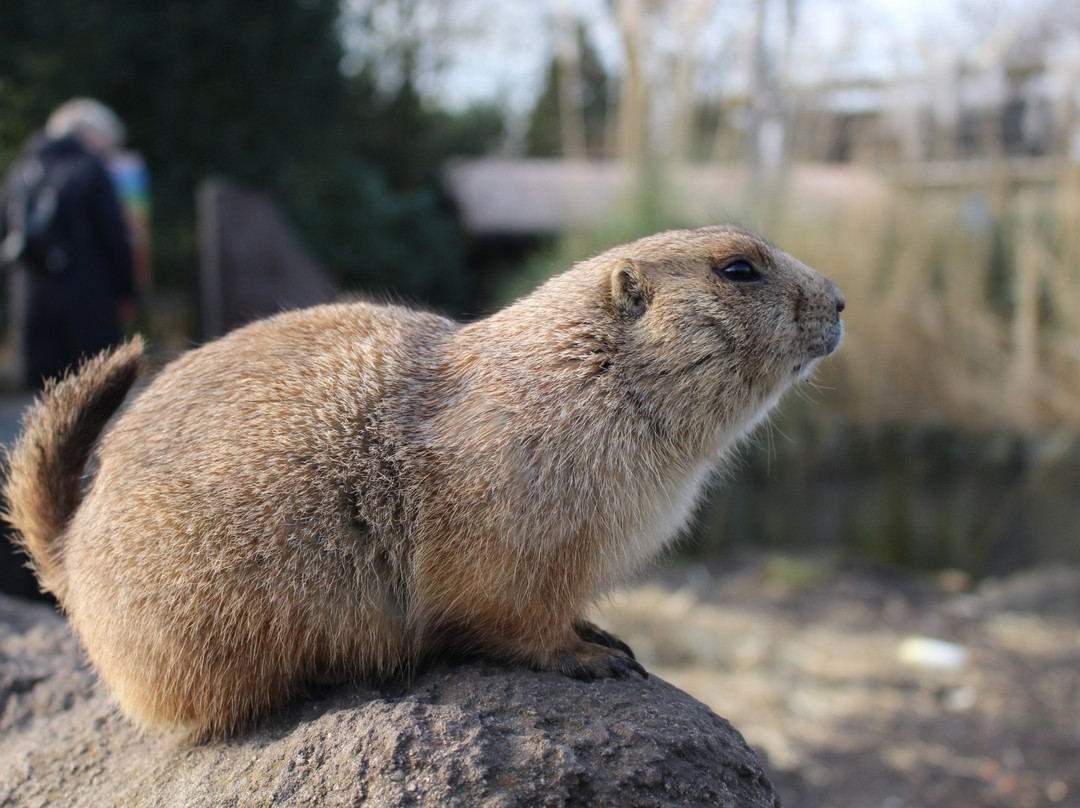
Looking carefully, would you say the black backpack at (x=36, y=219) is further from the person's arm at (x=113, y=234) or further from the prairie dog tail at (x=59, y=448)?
the prairie dog tail at (x=59, y=448)

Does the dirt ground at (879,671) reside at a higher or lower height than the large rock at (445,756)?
lower

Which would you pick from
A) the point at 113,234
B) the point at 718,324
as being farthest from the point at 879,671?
the point at 113,234

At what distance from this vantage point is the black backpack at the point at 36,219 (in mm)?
7727

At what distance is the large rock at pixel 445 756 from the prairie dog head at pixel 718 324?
0.87 metres

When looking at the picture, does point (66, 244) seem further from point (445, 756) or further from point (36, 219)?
point (445, 756)

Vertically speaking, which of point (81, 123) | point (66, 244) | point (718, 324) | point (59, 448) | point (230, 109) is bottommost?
point (59, 448)

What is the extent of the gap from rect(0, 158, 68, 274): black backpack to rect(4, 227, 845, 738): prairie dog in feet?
17.7

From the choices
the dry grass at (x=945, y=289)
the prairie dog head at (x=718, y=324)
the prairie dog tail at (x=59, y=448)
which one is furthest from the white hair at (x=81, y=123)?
the prairie dog head at (x=718, y=324)

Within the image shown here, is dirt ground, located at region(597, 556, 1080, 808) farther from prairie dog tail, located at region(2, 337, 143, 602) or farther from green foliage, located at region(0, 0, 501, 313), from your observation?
green foliage, located at region(0, 0, 501, 313)

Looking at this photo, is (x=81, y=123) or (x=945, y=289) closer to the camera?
(x=81, y=123)

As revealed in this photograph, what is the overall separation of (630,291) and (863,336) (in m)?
6.83

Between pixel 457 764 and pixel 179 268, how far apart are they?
47.9 ft

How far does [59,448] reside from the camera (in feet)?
10.1

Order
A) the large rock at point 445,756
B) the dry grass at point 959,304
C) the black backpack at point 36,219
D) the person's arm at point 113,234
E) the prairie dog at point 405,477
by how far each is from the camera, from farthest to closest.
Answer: the dry grass at point 959,304
the person's arm at point 113,234
the black backpack at point 36,219
the prairie dog at point 405,477
the large rock at point 445,756
